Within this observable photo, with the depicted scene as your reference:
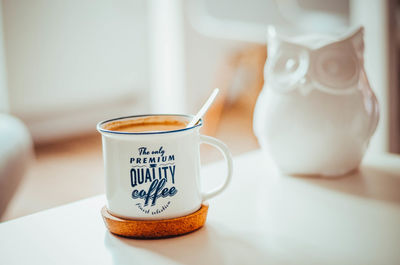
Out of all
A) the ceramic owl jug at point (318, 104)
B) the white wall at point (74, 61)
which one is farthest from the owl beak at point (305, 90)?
the white wall at point (74, 61)

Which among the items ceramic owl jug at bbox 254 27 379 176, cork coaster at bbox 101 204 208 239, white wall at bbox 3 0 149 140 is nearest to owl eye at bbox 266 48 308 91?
ceramic owl jug at bbox 254 27 379 176

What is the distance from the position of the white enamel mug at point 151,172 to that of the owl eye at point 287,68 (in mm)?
234

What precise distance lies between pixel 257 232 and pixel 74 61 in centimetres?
243

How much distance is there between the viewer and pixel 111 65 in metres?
2.87

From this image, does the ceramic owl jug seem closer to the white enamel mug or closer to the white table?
the white table

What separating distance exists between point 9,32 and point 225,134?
4.88 feet

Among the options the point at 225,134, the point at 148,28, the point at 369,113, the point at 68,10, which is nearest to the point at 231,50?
the point at 148,28

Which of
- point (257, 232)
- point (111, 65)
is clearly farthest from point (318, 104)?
point (111, 65)

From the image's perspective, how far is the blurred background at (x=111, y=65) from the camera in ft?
7.43

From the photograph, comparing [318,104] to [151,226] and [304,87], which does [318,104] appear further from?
[151,226]

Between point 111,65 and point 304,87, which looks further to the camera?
point 111,65

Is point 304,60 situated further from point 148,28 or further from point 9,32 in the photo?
point 148,28

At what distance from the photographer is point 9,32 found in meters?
2.31

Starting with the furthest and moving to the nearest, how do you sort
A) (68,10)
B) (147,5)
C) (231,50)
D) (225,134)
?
(231,50) < (147,5) < (225,134) < (68,10)
